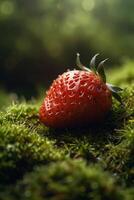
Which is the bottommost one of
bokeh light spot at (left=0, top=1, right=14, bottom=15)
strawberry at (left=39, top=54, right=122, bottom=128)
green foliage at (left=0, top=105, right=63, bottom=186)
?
green foliage at (left=0, top=105, right=63, bottom=186)

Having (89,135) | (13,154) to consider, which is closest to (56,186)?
(13,154)

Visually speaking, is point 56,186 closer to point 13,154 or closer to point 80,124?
point 13,154

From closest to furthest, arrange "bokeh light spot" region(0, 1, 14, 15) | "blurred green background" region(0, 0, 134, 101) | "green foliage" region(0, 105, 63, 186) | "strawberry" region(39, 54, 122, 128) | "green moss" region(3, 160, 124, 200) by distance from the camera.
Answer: "green moss" region(3, 160, 124, 200)
"green foliage" region(0, 105, 63, 186)
"strawberry" region(39, 54, 122, 128)
"blurred green background" region(0, 0, 134, 101)
"bokeh light spot" region(0, 1, 14, 15)

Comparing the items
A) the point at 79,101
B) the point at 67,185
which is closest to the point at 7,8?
the point at 79,101

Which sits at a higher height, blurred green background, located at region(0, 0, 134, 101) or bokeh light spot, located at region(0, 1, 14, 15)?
bokeh light spot, located at region(0, 1, 14, 15)

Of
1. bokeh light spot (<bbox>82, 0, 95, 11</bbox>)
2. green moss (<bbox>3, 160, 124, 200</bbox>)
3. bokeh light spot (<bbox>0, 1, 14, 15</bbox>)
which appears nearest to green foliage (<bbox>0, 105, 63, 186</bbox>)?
green moss (<bbox>3, 160, 124, 200</bbox>)

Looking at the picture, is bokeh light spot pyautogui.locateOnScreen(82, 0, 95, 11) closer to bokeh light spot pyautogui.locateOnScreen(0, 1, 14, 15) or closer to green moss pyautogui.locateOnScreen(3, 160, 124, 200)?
bokeh light spot pyautogui.locateOnScreen(0, 1, 14, 15)

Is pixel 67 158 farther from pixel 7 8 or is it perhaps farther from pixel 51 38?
pixel 7 8

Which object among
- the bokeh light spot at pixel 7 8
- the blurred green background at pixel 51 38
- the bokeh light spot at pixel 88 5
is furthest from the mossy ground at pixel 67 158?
the bokeh light spot at pixel 88 5
